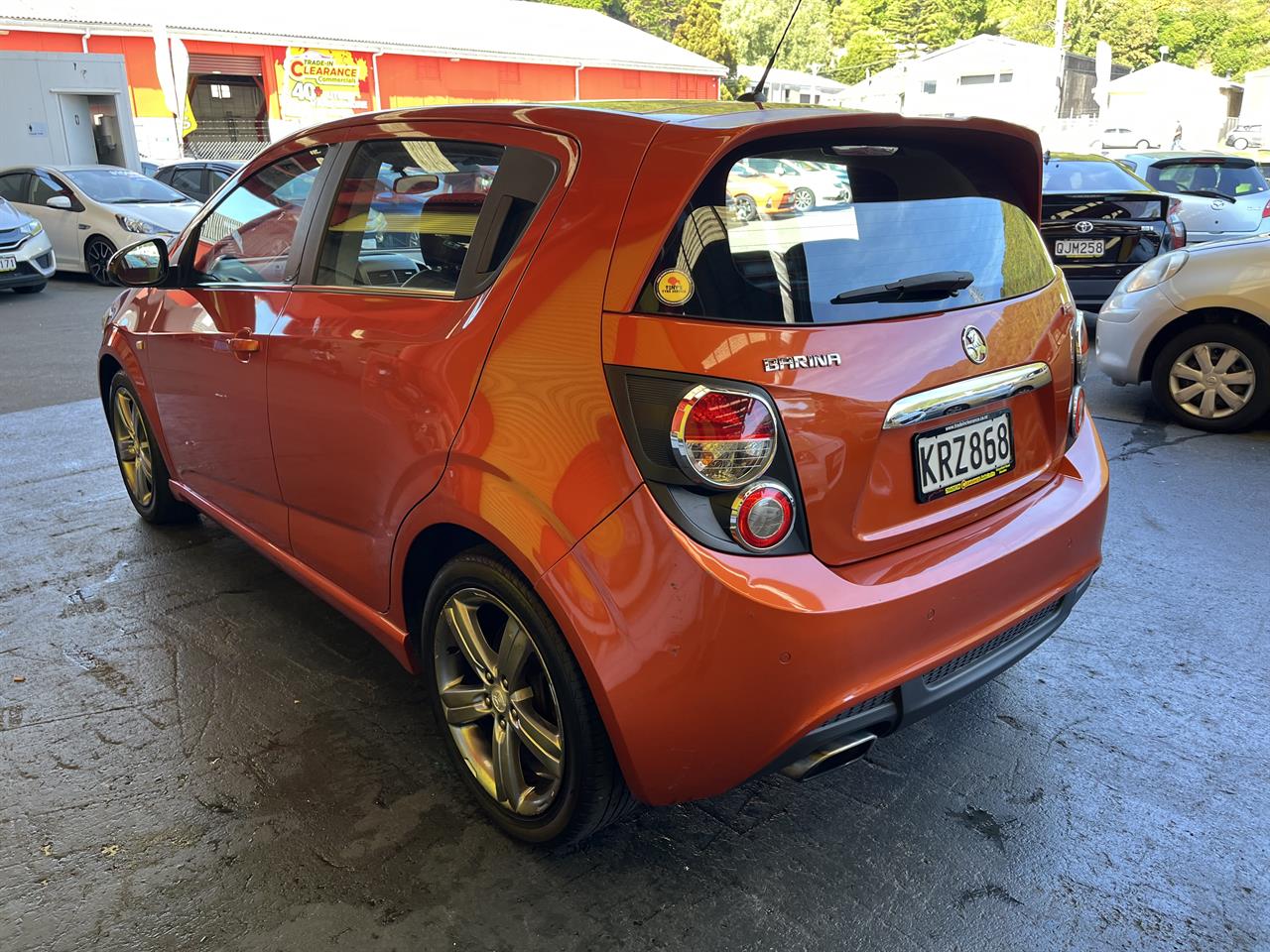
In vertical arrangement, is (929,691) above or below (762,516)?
below

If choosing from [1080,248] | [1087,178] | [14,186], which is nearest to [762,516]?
[1080,248]

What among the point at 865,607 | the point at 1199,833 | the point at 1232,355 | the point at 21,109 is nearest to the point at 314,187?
the point at 865,607

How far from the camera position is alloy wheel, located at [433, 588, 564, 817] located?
2369 mm

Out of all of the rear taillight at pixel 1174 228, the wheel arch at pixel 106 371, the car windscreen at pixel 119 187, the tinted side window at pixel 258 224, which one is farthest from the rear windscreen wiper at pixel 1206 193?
the car windscreen at pixel 119 187

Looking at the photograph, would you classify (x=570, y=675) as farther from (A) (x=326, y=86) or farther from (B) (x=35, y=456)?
(A) (x=326, y=86)

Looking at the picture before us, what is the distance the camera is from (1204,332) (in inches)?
234

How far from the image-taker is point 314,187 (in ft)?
10.1

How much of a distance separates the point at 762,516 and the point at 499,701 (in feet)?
2.90

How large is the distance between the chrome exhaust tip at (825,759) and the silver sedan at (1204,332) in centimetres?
482

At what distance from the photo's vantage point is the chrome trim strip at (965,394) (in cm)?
219

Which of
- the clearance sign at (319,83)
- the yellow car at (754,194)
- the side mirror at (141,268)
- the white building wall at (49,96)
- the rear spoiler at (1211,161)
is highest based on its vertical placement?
the clearance sign at (319,83)

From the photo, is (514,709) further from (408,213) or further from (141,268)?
(141,268)

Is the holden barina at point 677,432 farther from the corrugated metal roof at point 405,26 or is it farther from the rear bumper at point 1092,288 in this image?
the corrugated metal roof at point 405,26

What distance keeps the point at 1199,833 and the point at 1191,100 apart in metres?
65.0
